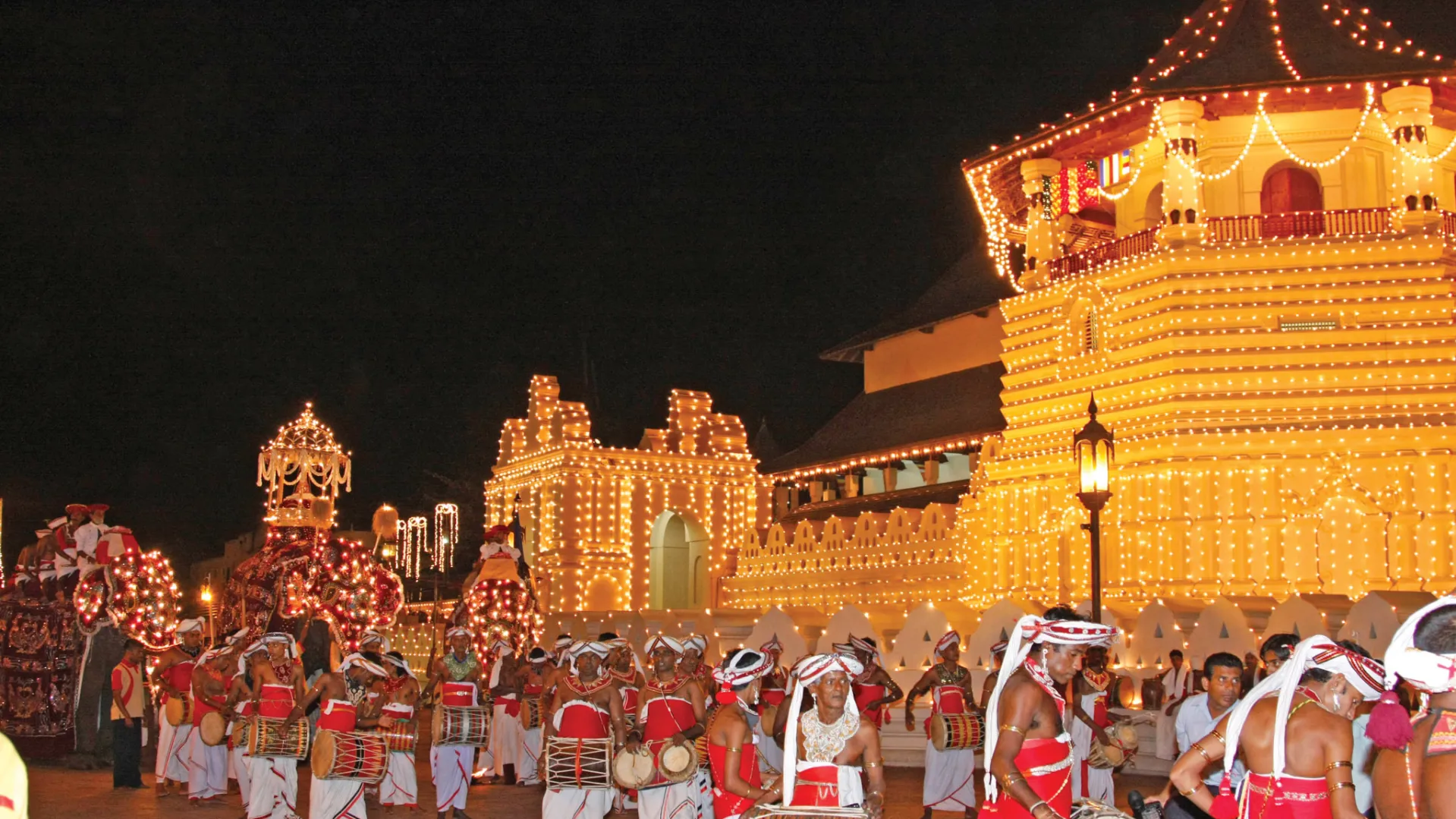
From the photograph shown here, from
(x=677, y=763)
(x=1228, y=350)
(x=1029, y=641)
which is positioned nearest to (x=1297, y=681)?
(x=1029, y=641)

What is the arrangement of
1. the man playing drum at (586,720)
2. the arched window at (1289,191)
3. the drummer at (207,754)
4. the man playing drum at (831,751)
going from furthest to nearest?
the arched window at (1289,191)
the drummer at (207,754)
the man playing drum at (586,720)
the man playing drum at (831,751)

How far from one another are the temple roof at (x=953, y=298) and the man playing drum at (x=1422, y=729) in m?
30.0

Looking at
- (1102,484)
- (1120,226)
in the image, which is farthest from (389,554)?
(1102,484)

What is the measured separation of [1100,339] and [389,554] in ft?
50.3

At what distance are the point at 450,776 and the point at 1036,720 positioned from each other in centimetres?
866

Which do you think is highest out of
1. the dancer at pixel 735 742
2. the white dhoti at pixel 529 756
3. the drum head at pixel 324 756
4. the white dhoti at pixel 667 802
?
the dancer at pixel 735 742

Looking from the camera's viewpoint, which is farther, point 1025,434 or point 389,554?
point 389,554

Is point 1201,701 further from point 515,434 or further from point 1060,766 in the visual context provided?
point 515,434

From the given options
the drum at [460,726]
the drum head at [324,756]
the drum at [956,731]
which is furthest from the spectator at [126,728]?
the drum at [956,731]

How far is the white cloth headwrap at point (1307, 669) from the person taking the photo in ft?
22.5

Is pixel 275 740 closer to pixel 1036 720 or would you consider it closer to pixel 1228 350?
pixel 1036 720

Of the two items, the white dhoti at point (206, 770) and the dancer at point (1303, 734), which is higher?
the dancer at point (1303, 734)

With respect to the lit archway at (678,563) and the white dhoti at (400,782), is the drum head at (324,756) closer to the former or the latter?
the white dhoti at (400,782)

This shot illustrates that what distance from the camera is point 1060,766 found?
7.84 meters
